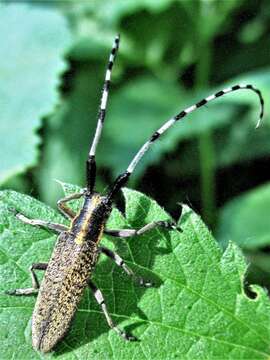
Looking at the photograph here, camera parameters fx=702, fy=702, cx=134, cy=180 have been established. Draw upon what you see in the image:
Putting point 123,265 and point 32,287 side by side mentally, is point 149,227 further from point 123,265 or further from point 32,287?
point 32,287

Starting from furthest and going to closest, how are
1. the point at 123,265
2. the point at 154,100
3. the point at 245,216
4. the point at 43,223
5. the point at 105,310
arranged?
the point at 154,100 < the point at 245,216 < the point at 43,223 < the point at 123,265 < the point at 105,310

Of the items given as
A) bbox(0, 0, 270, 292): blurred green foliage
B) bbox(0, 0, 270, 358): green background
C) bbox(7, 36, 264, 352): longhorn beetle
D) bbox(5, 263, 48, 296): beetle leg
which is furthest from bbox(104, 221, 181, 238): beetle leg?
bbox(0, 0, 270, 292): blurred green foliage

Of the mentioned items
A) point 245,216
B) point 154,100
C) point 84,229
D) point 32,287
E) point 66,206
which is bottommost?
point 32,287

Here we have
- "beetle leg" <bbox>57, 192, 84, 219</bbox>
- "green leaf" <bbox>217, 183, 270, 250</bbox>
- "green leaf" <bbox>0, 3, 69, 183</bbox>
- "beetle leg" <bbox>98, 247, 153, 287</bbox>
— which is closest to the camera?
"beetle leg" <bbox>98, 247, 153, 287</bbox>

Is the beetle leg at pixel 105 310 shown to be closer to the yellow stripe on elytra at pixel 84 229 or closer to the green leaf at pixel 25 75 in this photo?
the yellow stripe on elytra at pixel 84 229

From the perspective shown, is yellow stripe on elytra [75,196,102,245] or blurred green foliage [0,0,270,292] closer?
yellow stripe on elytra [75,196,102,245]

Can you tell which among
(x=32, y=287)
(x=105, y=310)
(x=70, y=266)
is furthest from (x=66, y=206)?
(x=105, y=310)

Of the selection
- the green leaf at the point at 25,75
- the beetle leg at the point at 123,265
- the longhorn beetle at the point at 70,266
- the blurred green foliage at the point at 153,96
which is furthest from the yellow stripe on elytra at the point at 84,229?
the blurred green foliage at the point at 153,96

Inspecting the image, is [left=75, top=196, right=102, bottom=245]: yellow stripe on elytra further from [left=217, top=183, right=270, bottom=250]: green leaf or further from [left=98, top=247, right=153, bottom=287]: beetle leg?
[left=217, top=183, right=270, bottom=250]: green leaf
